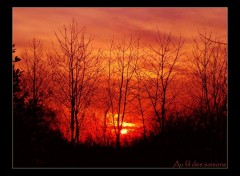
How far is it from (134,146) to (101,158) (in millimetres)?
766

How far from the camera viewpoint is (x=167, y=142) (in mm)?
7840

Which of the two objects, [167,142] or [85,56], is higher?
[85,56]

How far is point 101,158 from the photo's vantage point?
7523 millimetres

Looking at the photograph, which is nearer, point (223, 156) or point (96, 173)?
point (96, 173)

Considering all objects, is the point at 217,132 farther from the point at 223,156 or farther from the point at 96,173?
the point at 96,173
